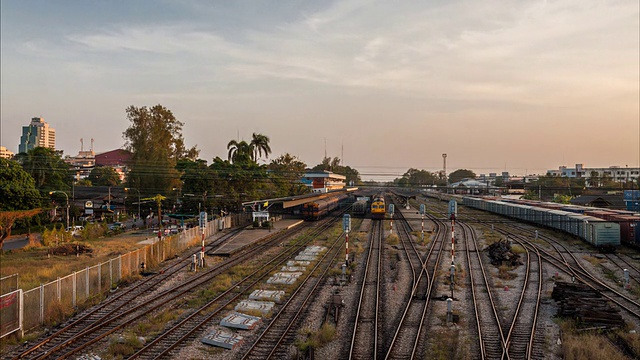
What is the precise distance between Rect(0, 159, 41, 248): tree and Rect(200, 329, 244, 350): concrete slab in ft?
89.7

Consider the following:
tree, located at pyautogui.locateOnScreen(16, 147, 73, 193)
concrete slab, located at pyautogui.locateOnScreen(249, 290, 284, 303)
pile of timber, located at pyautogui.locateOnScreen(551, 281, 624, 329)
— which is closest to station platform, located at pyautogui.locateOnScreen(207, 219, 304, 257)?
concrete slab, located at pyautogui.locateOnScreen(249, 290, 284, 303)

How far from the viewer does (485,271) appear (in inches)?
1077

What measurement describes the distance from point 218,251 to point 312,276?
1207 cm

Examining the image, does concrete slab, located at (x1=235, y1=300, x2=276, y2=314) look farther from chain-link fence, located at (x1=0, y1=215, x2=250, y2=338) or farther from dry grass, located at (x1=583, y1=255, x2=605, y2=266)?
dry grass, located at (x1=583, y1=255, x2=605, y2=266)

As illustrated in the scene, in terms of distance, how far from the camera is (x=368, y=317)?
17.9 metres

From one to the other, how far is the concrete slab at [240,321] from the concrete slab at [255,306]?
0.76 m

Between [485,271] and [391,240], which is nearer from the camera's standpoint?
[485,271]

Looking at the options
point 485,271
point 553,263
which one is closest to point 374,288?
point 485,271

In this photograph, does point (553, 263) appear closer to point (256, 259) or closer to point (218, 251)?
point (256, 259)

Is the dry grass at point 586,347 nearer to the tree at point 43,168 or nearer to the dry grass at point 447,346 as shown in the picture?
the dry grass at point 447,346

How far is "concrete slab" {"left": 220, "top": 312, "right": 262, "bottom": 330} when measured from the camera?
16.5 m

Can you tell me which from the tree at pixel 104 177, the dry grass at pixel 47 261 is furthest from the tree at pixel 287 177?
the tree at pixel 104 177

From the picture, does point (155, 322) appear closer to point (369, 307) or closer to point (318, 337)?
point (318, 337)

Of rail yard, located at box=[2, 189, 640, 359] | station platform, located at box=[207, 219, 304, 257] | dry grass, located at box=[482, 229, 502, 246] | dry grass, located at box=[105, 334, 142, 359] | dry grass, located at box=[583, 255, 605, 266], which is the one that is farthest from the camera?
dry grass, located at box=[482, 229, 502, 246]
